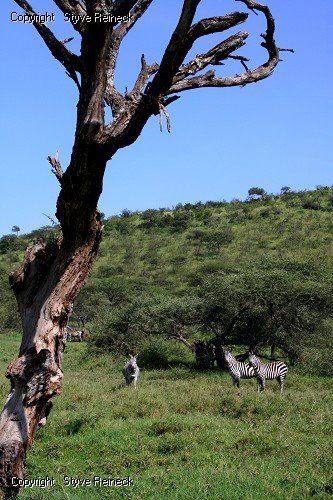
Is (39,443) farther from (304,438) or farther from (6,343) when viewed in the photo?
(6,343)

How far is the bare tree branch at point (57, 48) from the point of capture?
6434mm

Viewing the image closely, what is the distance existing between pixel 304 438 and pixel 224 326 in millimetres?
13689

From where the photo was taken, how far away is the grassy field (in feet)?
25.1

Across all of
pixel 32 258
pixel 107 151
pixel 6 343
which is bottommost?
pixel 6 343

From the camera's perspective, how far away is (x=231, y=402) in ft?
43.5

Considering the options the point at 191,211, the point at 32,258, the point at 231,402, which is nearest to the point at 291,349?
the point at 231,402

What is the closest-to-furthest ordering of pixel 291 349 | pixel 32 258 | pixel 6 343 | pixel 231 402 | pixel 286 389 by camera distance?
1. pixel 32 258
2. pixel 231 402
3. pixel 286 389
4. pixel 291 349
5. pixel 6 343

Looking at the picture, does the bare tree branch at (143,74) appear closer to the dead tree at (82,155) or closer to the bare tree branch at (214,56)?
the dead tree at (82,155)

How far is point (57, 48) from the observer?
21.4 feet

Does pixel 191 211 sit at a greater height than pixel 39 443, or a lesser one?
greater

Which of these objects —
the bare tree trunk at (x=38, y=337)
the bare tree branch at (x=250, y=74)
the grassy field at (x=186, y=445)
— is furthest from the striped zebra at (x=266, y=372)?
the bare tree branch at (x=250, y=74)

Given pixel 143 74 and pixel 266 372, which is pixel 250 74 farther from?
pixel 266 372

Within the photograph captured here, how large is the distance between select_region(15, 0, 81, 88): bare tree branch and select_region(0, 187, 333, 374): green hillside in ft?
6.29

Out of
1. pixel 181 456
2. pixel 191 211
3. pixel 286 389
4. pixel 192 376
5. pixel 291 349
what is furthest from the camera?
pixel 191 211
